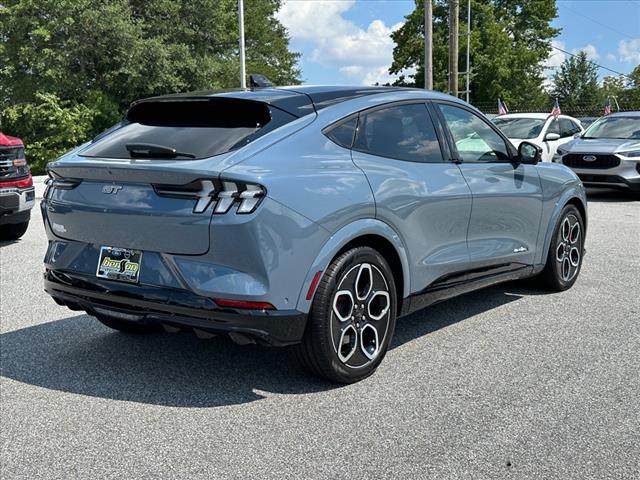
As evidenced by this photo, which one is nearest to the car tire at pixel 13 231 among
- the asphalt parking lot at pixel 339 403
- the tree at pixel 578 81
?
the asphalt parking lot at pixel 339 403

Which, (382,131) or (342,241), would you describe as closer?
(342,241)

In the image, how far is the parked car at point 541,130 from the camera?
15211 mm

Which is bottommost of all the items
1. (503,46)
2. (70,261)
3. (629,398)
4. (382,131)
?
(629,398)

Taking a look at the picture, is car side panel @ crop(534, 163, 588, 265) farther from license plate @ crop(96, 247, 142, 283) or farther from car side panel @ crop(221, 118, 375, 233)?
license plate @ crop(96, 247, 142, 283)

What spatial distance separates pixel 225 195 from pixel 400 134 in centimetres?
148

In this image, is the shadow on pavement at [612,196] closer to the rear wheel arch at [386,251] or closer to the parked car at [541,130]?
the parked car at [541,130]

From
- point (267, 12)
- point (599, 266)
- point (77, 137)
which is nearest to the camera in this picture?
point (599, 266)

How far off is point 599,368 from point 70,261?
126 inches

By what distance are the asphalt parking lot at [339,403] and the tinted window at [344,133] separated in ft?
4.56

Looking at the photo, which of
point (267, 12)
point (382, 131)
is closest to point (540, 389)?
point (382, 131)

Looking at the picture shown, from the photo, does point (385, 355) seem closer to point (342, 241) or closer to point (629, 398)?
point (342, 241)

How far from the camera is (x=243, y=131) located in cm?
391

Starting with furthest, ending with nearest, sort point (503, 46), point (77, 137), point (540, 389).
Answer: point (503, 46) → point (77, 137) → point (540, 389)

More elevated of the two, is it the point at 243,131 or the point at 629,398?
the point at 243,131
